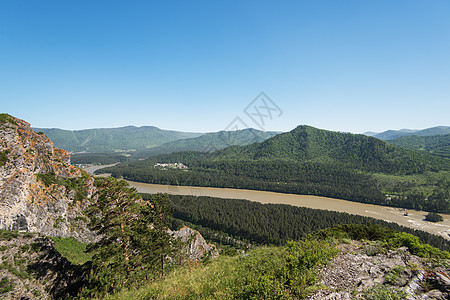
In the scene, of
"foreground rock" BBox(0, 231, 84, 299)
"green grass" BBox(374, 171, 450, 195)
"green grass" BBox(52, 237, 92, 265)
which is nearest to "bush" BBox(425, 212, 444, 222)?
"green grass" BBox(374, 171, 450, 195)

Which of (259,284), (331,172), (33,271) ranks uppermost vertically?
(259,284)

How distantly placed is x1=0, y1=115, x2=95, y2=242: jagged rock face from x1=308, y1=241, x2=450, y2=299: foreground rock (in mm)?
28478

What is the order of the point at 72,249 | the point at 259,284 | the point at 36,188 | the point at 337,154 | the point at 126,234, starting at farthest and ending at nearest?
the point at 337,154 < the point at 36,188 < the point at 72,249 < the point at 126,234 < the point at 259,284

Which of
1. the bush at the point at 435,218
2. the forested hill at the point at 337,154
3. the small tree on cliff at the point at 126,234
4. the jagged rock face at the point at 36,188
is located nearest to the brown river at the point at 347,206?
the bush at the point at 435,218

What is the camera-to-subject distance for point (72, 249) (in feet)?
71.2

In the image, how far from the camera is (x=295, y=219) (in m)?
47.8

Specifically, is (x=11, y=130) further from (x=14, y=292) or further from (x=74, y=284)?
(x=74, y=284)

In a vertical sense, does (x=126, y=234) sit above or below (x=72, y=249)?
above

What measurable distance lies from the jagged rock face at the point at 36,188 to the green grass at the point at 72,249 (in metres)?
1.26

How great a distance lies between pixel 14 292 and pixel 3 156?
18.0 meters

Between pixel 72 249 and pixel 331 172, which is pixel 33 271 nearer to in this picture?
pixel 72 249


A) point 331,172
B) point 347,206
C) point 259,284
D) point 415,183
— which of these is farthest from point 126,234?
point 331,172

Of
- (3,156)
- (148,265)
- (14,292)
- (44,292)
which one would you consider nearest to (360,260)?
(148,265)

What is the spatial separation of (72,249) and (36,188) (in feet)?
31.6
